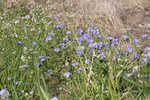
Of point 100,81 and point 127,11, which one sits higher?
point 127,11

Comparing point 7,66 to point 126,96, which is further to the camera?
point 7,66

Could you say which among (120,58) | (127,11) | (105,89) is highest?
(127,11)

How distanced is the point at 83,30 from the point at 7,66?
110 cm

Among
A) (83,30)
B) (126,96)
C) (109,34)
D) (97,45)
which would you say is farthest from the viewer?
(83,30)

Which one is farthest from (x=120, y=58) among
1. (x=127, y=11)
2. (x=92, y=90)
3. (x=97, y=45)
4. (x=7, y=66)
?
(x=7, y=66)

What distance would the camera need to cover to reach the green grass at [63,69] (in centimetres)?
161

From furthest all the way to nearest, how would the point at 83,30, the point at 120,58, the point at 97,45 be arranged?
the point at 83,30 → the point at 97,45 → the point at 120,58

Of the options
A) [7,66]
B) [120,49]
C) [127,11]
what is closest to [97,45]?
[120,49]

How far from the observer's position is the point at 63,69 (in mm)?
2189

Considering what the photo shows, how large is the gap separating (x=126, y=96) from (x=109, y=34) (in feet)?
3.58

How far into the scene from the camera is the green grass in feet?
5.29

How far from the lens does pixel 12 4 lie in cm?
418

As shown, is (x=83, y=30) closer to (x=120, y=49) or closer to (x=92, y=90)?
(x=120, y=49)

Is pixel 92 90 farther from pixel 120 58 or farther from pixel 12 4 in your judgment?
pixel 12 4
